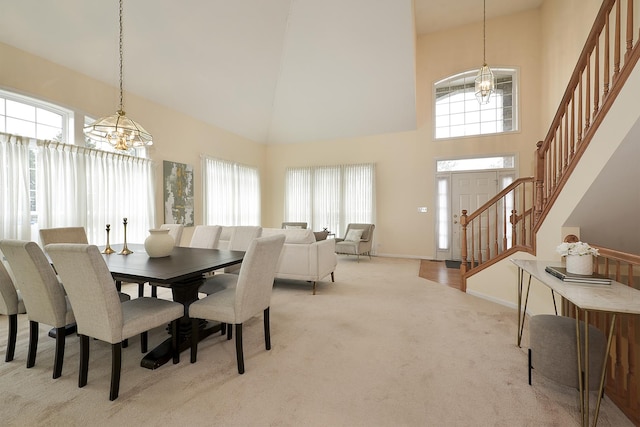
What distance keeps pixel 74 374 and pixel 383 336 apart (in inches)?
96.2

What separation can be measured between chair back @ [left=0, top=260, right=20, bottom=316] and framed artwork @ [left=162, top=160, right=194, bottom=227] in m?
3.32

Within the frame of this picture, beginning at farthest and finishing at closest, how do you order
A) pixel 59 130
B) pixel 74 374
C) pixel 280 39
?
1. pixel 280 39
2. pixel 59 130
3. pixel 74 374

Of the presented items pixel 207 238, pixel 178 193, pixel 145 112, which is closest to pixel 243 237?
pixel 207 238

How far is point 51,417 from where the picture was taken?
1680mm

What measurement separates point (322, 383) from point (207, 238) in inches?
91.5

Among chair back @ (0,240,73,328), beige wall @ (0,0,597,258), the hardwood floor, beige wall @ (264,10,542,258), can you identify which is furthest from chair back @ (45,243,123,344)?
beige wall @ (264,10,542,258)

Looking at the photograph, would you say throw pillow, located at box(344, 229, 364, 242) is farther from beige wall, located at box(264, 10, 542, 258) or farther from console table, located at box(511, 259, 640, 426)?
console table, located at box(511, 259, 640, 426)

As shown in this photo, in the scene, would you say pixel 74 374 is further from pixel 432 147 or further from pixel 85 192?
pixel 432 147

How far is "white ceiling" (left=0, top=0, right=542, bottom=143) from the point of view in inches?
149

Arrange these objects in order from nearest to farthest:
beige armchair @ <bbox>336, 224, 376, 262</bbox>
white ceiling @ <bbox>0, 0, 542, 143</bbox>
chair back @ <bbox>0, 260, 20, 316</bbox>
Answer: chair back @ <bbox>0, 260, 20, 316</bbox>, white ceiling @ <bbox>0, 0, 542, 143</bbox>, beige armchair @ <bbox>336, 224, 376, 262</bbox>

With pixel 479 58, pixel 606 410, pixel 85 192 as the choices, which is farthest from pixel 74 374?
pixel 479 58

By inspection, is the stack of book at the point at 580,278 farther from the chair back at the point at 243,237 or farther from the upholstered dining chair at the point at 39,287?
the upholstered dining chair at the point at 39,287

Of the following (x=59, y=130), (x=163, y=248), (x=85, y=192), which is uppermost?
(x=59, y=130)

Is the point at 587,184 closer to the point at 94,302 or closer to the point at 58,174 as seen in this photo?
the point at 94,302
